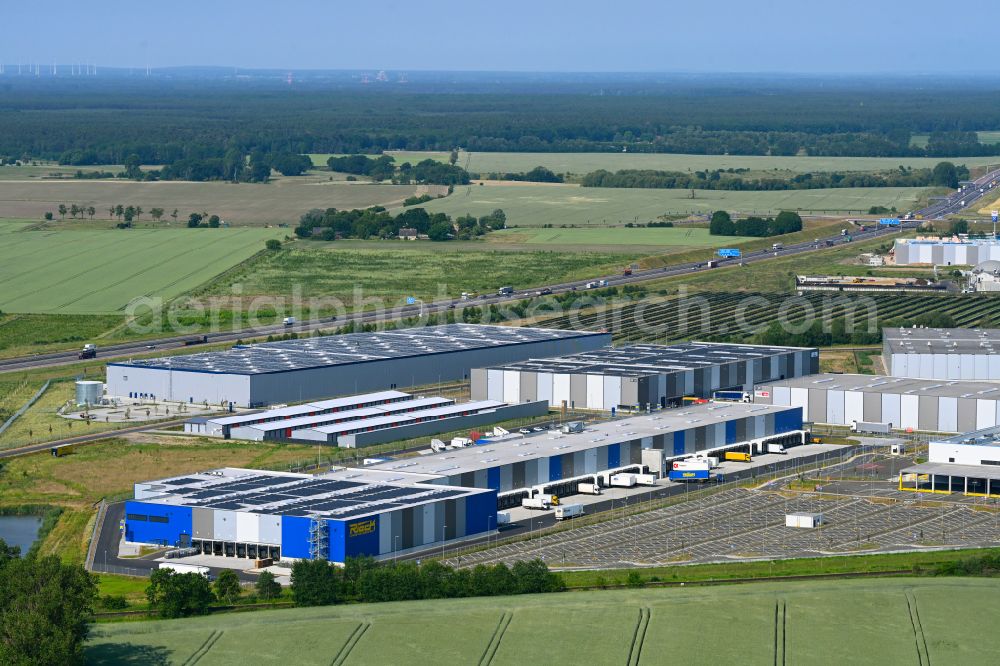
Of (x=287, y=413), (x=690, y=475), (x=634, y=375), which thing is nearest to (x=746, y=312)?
(x=634, y=375)

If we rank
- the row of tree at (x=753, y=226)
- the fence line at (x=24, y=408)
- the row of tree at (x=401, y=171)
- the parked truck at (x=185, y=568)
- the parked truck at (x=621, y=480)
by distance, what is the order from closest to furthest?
the parked truck at (x=185, y=568), the parked truck at (x=621, y=480), the fence line at (x=24, y=408), the row of tree at (x=753, y=226), the row of tree at (x=401, y=171)

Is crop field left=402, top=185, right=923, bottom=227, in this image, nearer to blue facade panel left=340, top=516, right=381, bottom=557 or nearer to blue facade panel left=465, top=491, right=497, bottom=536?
blue facade panel left=465, top=491, right=497, bottom=536

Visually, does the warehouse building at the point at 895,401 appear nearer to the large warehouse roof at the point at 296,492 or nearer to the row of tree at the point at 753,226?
the large warehouse roof at the point at 296,492

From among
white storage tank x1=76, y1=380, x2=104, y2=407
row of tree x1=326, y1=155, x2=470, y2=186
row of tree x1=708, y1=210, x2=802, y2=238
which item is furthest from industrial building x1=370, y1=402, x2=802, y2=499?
row of tree x1=326, y1=155, x2=470, y2=186

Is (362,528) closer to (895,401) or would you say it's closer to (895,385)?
(895,401)

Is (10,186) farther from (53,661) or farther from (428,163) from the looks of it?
(53,661)

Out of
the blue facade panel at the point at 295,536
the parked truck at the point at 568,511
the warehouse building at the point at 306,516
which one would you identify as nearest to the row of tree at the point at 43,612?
the blue facade panel at the point at 295,536

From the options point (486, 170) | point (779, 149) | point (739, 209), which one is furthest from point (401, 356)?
point (779, 149)
